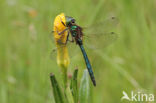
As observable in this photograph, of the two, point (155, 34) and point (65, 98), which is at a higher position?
point (155, 34)

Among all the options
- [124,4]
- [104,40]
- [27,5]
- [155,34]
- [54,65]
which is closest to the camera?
[104,40]

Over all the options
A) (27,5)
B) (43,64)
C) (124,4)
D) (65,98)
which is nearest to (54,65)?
(43,64)

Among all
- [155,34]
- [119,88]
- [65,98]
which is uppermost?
[155,34]

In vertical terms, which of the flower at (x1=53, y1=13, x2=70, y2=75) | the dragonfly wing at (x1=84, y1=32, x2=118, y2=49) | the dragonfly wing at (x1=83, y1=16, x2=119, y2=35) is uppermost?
the dragonfly wing at (x1=83, y1=16, x2=119, y2=35)

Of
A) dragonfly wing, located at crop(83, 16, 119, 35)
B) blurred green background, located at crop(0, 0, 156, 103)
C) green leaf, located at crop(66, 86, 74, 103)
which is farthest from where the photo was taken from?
blurred green background, located at crop(0, 0, 156, 103)

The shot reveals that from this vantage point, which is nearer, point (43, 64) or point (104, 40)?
point (104, 40)

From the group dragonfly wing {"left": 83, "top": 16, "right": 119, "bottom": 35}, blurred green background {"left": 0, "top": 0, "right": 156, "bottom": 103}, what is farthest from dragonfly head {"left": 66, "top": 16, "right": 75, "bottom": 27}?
blurred green background {"left": 0, "top": 0, "right": 156, "bottom": 103}

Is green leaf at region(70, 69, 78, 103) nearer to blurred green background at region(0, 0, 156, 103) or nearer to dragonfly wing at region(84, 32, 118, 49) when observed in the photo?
blurred green background at region(0, 0, 156, 103)

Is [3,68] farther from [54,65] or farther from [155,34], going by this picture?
[155,34]

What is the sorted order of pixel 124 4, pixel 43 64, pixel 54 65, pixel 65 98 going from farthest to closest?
pixel 124 4, pixel 54 65, pixel 43 64, pixel 65 98
